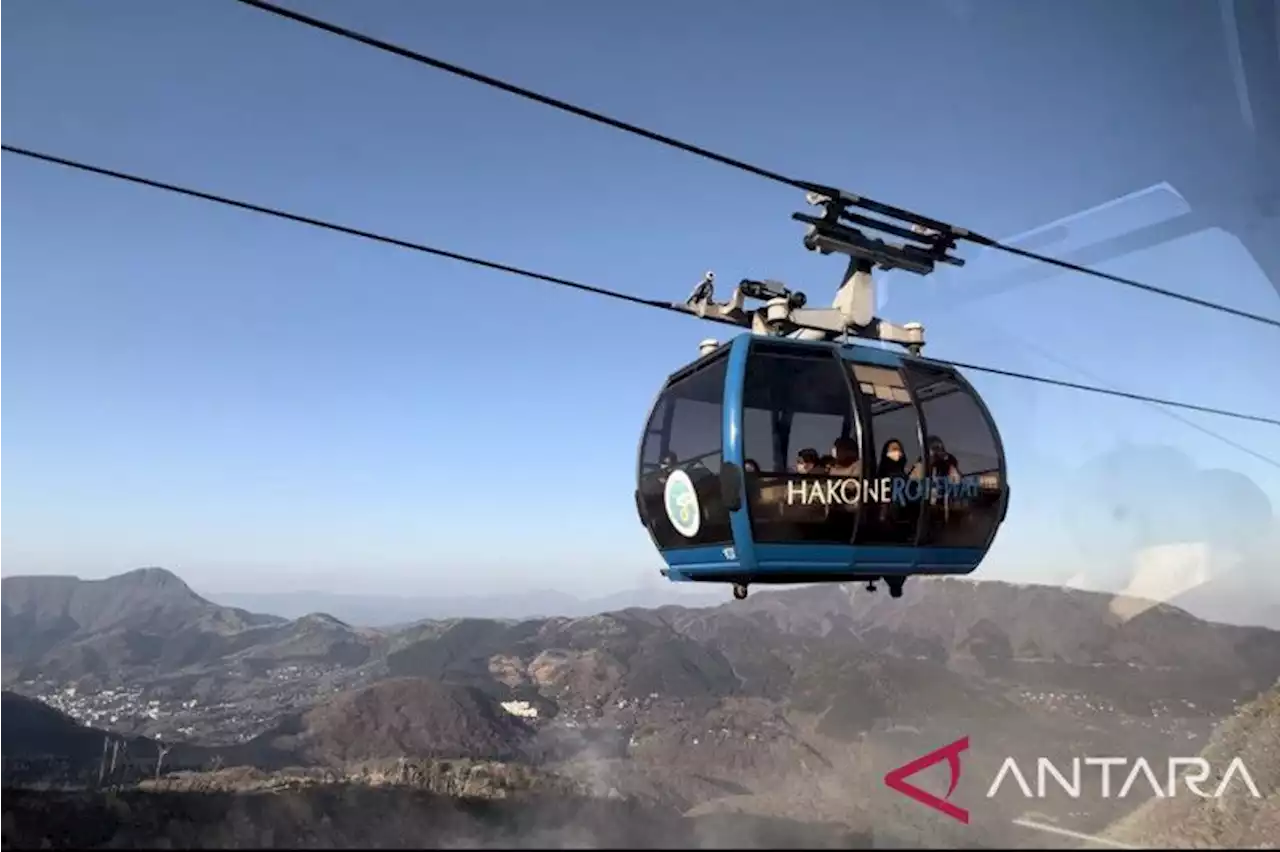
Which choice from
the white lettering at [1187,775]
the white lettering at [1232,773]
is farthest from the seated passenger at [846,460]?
the white lettering at [1232,773]

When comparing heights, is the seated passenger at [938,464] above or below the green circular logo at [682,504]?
above

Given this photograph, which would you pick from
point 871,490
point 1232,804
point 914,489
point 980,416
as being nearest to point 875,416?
point 871,490

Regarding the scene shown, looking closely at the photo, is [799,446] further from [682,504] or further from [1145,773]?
[1145,773]

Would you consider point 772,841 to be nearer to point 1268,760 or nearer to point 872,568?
point 872,568

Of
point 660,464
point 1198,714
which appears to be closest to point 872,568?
point 660,464

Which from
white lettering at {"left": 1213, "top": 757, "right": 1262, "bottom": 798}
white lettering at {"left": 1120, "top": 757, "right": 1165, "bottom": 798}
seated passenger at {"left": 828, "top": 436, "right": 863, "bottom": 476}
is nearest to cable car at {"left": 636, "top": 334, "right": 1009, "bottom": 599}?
seated passenger at {"left": 828, "top": 436, "right": 863, "bottom": 476}

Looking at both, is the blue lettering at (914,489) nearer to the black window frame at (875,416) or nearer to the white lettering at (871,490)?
the black window frame at (875,416)
